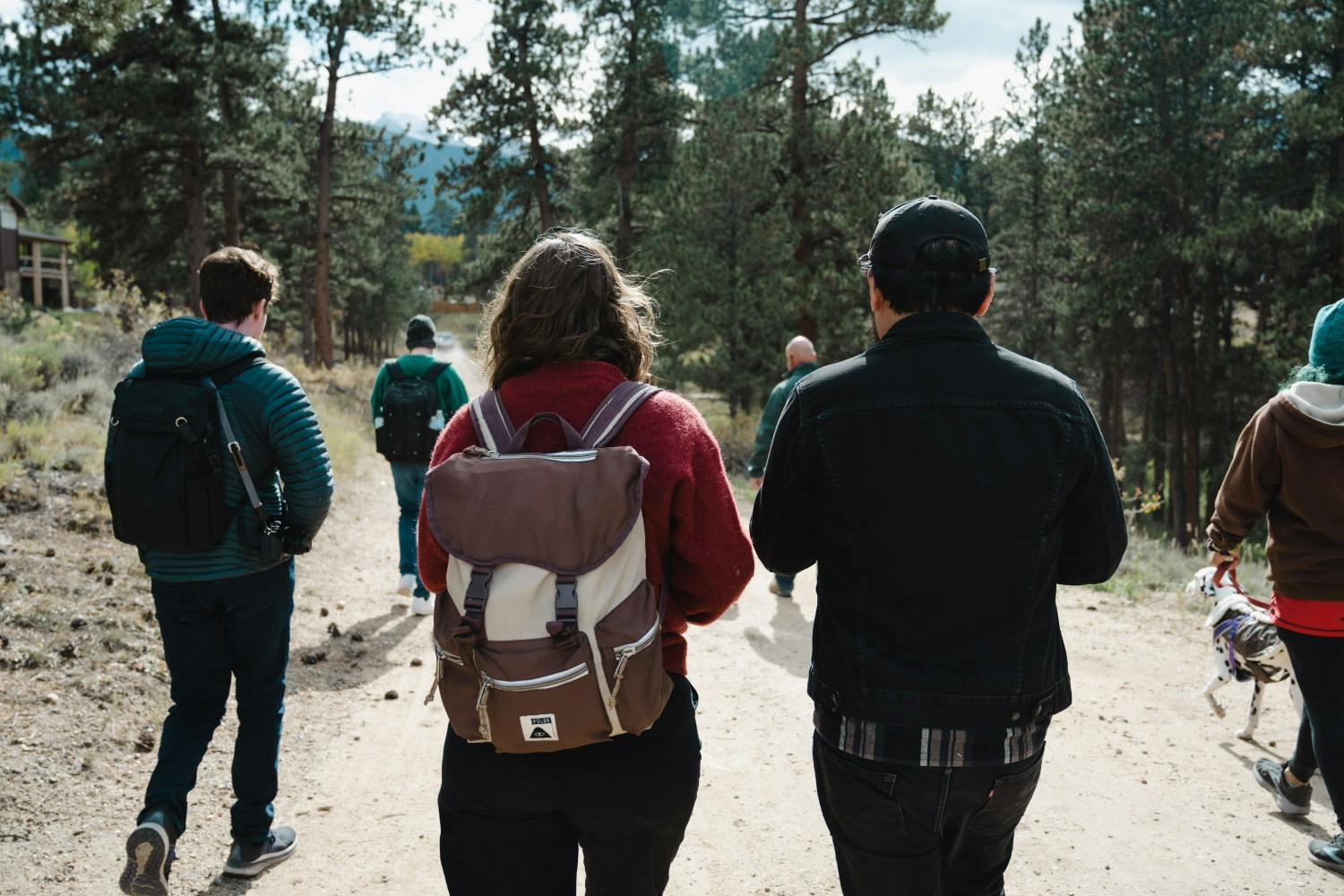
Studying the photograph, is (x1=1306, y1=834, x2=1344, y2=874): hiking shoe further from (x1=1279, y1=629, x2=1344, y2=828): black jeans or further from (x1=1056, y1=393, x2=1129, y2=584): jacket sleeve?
(x1=1056, y1=393, x2=1129, y2=584): jacket sleeve

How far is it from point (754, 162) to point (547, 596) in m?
19.0

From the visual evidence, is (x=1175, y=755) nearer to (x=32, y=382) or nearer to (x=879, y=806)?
(x=879, y=806)

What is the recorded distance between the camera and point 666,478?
2.12 meters

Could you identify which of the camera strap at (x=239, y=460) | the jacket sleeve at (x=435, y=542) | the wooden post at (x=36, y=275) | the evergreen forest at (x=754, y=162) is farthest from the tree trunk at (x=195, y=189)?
the wooden post at (x=36, y=275)

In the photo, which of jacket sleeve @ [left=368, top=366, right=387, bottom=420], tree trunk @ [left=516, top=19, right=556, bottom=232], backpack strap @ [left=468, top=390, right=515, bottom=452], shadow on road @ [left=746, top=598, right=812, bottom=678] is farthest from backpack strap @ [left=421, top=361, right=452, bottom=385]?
tree trunk @ [left=516, top=19, right=556, bottom=232]

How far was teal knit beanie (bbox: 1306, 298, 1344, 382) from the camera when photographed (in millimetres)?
3592

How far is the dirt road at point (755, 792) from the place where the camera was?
388 cm

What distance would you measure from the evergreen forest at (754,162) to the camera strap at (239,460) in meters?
16.4

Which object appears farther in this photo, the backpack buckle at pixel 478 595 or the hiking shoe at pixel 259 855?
the hiking shoe at pixel 259 855

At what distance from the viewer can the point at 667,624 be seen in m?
2.29

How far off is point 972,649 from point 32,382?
11704 mm

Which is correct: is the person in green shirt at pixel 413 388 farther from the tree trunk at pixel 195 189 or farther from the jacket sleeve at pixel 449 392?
the tree trunk at pixel 195 189

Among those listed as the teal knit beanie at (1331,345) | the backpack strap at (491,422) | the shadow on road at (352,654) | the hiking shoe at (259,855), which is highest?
the teal knit beanie at (1331,345)

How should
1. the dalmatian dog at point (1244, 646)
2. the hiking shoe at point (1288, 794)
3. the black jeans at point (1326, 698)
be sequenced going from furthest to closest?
the dalmatian dog at point (1244, 646)
the hiking shoe at point (1288, 794)
the black jeans at point (1326, 698)
